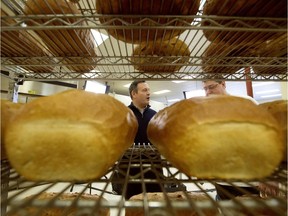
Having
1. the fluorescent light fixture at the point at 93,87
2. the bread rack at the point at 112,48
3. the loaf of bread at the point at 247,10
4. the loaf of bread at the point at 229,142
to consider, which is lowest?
the loaf of bread at the point at 229,142

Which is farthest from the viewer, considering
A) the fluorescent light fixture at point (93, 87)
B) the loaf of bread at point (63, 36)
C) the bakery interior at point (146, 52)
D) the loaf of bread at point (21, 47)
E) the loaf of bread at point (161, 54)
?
the fluorescent light fixture at point (93, 87)

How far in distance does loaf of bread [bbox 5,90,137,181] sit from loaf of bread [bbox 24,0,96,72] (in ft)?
1.08

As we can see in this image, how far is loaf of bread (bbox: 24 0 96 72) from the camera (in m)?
0.66

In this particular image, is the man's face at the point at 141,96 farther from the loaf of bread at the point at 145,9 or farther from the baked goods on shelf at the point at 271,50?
the loaf of bread at the point at 145,9

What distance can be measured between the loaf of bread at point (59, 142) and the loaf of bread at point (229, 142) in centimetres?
19

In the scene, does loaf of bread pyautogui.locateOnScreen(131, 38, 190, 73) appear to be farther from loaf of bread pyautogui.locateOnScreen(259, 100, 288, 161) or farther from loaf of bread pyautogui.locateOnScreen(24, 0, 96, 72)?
loaf of bread pyautogui.locateOnScreen(259, 100, 288, 161)

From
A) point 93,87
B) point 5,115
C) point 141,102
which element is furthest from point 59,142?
point 93,87

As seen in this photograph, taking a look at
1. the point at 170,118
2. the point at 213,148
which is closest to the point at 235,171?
the point at 213,148

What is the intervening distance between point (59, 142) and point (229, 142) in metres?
0.38

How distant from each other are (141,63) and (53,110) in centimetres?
48

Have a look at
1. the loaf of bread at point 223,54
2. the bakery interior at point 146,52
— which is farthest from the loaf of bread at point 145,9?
the loaf of bread at point 223,54

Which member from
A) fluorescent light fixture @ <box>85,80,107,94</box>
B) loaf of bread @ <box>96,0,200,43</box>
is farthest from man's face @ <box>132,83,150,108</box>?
loaf of bread @ <box>96,0,200,43</box>

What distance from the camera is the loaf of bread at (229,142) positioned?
1.50 feet

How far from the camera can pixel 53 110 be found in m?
0.45
